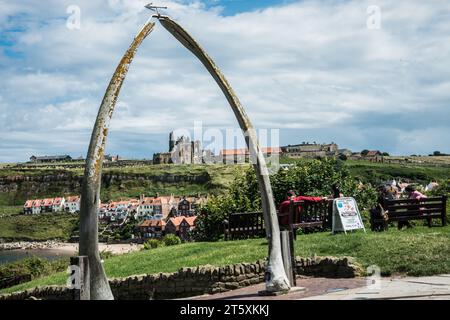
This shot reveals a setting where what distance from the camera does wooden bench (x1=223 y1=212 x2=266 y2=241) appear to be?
20.7 meters

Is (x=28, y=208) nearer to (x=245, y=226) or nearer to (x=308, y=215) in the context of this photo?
(x=245, y=226)

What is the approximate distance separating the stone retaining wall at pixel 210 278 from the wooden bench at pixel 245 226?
585cm

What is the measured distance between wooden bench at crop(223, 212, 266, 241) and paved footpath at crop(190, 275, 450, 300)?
739 centimetres

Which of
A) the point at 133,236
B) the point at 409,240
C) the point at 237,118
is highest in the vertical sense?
the point at 237,118

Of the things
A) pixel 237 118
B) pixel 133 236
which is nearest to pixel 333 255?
pixel 237 118

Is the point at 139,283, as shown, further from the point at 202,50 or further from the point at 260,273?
the point at 202,50

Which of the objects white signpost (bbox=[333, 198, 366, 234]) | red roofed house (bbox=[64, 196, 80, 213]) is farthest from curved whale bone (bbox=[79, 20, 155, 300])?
red roofed house (bbox=[64, 196, 80, 213])

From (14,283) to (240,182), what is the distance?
50.1ft

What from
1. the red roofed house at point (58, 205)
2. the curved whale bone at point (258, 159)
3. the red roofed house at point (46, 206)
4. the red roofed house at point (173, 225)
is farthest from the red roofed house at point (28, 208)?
the curved whale bone at point (258, 159)

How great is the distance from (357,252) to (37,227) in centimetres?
16775

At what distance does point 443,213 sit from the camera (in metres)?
18.3

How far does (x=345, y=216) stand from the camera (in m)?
17.2

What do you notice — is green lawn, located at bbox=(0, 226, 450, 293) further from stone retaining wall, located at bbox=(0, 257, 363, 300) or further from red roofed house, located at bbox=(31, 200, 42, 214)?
red roofed house, located at bbox=(31, 200, 42, 214)

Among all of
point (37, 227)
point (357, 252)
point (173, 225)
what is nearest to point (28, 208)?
point (37, 227)
